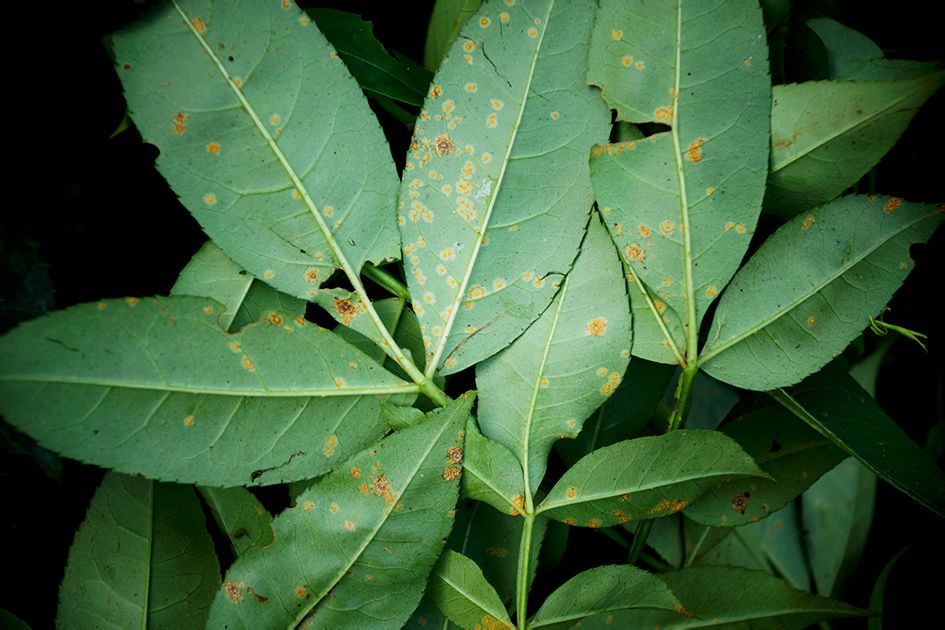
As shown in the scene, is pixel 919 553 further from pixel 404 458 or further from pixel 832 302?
pixel 404 458

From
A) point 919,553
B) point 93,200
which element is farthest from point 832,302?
point 93,200

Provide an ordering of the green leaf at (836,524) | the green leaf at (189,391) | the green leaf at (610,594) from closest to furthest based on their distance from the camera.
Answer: the green leaf at (189,391), the green leaf at (610,594), the green leaf at (836,524)

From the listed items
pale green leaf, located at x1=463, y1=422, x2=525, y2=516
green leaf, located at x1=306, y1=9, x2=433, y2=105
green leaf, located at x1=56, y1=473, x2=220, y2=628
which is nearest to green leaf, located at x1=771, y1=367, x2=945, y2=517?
pale green leaf, located at x1=463, y1=422, x2=525, y2=516

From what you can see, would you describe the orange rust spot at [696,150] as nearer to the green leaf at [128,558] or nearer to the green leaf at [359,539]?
the green leaf at [359,539]

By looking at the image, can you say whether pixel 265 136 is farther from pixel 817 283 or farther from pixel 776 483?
pixel 776 483

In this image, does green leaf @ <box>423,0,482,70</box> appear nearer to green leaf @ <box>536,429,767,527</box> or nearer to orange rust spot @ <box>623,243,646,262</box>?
orange rust spot @ <box>623,243,646,262</box>

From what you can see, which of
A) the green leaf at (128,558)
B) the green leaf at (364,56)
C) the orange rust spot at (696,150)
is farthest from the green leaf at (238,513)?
the orange rust spot at (696,150)
